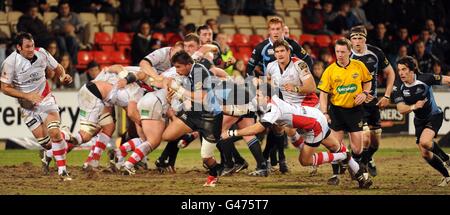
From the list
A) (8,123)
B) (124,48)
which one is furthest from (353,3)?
(8,123)

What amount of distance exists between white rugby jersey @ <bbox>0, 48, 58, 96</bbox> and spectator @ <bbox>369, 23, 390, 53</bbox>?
1127cm

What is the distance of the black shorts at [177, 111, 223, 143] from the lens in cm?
1381

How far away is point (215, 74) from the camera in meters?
15.5

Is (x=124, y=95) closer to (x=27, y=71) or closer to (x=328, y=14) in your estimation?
(x=27, y=71)

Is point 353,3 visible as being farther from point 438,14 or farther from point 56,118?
point 56,118

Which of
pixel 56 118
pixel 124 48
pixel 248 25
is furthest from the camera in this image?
pixel 248 25

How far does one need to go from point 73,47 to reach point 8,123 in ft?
9.54

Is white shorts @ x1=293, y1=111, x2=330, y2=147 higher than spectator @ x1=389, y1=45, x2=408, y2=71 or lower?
lower

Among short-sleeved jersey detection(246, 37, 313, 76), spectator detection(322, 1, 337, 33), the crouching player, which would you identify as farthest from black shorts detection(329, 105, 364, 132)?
spectator detection(322, 1, 337, 33)

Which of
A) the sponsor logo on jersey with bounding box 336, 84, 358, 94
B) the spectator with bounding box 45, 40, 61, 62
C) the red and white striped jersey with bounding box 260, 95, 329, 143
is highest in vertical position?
the spectator with bounding box 45, 40, 61, 62

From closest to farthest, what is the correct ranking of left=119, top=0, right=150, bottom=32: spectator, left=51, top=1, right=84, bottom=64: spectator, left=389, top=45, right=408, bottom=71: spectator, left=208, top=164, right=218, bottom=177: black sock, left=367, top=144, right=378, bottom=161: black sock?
left=208, top=164, right=218, bottom=177: black sock, left=367, top=144, right=378, bottom=161: black sock, left=51, top=1, right=84, bottom=64: spectator, left=119, top=0, right=150, bottom=32: spectator, left=389, top=45, right=408, bottom=71: spectator

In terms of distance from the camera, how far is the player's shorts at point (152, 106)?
594 inches

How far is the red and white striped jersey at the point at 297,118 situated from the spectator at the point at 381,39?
11.1 metres

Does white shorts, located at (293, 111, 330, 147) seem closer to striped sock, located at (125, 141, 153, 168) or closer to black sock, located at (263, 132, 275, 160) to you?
striped sock, located at (125, 141, 153, 168)
